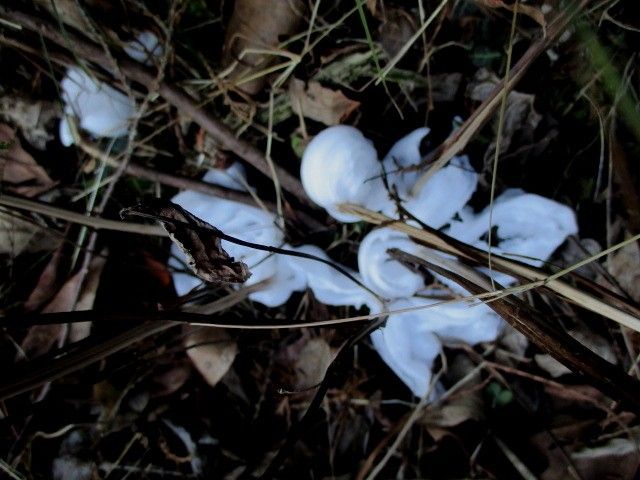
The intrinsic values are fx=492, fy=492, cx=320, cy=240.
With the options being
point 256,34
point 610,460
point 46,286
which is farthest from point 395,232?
point 46,286

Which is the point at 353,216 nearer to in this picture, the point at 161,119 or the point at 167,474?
the point at 161,119

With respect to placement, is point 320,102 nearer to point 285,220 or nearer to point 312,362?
point 285,220

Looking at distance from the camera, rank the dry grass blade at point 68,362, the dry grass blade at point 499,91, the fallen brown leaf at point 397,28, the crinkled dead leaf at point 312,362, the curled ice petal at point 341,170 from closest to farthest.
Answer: the dry grass blade at point 68,362, the dry grass blade at point 499,91, the curled ice petal at point 341,170, the fallen brown leaf at point 397,28, the crinkled dead leaf at point 312,362

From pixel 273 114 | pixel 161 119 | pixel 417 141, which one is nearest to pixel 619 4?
pixel 417 141

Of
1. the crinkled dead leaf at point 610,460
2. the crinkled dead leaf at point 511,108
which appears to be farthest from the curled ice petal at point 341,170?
the crinkled dead leaf at point 610,460

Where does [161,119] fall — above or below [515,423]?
above

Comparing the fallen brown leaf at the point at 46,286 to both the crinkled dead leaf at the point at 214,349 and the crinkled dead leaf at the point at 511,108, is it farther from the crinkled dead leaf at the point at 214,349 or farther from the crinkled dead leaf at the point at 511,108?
the crinkled dead leaf at the point at 511,108
